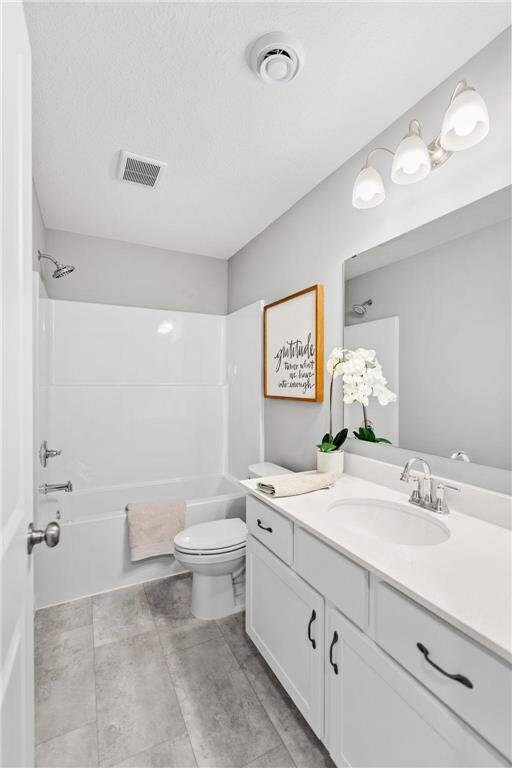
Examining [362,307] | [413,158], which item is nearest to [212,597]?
[362,307]

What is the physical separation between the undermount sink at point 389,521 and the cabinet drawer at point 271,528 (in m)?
0.19

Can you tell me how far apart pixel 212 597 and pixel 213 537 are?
326mm

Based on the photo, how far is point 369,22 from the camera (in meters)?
1.16

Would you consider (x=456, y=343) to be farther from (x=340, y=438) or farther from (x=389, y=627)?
(x=389, y=627)

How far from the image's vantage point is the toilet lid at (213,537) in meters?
1.99

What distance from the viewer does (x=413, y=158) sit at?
4.19 ft

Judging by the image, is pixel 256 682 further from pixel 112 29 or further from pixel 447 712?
pixel 112 29

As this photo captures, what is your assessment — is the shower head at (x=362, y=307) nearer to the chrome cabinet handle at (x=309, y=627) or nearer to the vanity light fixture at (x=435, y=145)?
the vanity light fixture at (x=435, y=145)

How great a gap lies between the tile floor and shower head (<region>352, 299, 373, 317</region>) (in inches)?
67.0

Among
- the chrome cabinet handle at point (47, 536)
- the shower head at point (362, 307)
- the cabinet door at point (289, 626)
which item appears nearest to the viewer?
the chrome cabinet handle at point (47, 536)

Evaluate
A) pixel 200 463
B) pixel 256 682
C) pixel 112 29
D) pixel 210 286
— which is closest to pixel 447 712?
pixel 256 682

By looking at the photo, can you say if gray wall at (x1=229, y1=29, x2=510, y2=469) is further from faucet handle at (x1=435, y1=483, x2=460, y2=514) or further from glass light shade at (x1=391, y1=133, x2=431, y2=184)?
faucet handle at (x1=435, y1=483, x2=460, y2=514)

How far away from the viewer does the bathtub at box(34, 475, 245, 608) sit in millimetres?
2213

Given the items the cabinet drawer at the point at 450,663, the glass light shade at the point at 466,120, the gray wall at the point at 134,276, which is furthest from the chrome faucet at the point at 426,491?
the gray wall at the point at 134,276
